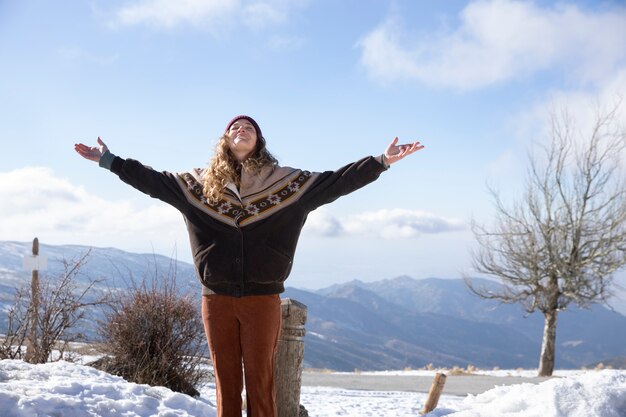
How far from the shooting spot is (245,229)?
4031mm

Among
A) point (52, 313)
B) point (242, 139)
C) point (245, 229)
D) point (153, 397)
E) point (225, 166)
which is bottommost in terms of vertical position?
point (153, 397)

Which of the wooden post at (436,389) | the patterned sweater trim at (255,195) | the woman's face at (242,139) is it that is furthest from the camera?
the wooden post at (436,389)

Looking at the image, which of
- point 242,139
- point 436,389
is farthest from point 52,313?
point 242,139

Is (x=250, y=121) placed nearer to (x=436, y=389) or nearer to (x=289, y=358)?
(x=289, y=358)

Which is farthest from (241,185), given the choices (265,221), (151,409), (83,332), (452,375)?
(452,375)

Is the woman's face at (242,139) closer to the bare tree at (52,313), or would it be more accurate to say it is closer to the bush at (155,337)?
the bush at (155,337)

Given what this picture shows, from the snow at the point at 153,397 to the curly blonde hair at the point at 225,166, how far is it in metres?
1.86

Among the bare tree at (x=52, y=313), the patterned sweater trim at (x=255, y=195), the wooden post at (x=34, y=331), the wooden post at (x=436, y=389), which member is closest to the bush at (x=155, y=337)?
the bare tree at (x=52, y=313)

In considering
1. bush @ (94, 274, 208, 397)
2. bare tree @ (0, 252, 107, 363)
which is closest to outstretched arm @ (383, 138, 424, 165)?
bush @ (94, 274, 208, 397)

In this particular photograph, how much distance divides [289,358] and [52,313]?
4314 mm

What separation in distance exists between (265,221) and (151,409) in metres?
2.10

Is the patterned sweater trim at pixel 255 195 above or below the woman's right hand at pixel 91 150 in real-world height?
below

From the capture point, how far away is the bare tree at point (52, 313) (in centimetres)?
774

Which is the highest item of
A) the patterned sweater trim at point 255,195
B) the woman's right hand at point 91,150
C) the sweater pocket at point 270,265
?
the woman's right hand at point 91,150
